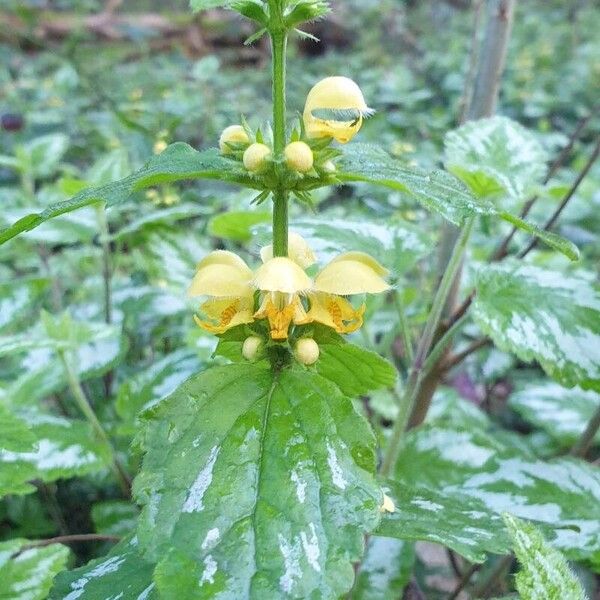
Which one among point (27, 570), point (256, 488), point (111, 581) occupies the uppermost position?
point (256, 488)

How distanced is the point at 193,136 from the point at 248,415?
7.75 feet

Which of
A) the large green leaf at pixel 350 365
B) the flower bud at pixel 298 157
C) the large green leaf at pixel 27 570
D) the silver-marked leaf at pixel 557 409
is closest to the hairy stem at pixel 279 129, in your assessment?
the flower bud at pixel 298 157

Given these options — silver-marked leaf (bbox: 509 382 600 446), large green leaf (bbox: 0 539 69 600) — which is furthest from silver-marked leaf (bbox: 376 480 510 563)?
silver-marked leaf (bbox: 509 382 600 446)

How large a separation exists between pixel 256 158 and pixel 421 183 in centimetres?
15

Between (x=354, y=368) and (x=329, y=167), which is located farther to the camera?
(x=354, y=368)

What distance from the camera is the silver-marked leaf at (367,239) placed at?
0.95 m

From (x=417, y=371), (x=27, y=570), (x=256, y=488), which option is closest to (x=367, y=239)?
(x=417, y=371)

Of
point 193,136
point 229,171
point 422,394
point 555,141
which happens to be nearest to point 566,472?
point 422,394

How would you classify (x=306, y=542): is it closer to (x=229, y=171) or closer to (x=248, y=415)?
(x=248, y=415)

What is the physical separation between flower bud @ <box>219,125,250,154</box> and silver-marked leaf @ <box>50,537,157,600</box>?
40 centimetres

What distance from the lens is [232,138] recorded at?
2.10ft

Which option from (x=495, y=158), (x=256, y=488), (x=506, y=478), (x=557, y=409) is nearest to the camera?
(x=256, y=488)

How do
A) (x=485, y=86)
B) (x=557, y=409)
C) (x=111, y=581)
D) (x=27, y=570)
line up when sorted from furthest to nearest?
(x=557, y=409) < (x=485, y=86) < (x=27, y=570) < (x=111, y=581)

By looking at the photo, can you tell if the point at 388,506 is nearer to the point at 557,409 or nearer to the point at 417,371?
the point at 417,371
